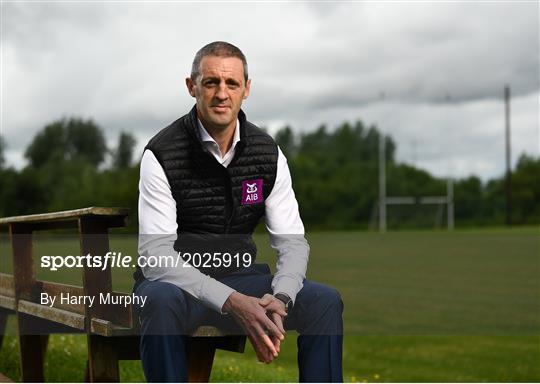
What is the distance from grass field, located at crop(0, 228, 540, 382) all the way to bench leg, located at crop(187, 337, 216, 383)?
458mm

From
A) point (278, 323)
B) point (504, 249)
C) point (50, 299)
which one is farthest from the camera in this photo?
point (504, 249)

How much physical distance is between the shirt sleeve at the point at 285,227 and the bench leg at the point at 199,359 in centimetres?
51

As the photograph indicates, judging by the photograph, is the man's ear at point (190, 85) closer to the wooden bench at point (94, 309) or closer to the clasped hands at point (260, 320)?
the wooden bench at point (94, 309)

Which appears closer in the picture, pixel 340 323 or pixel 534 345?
pixel 340 323

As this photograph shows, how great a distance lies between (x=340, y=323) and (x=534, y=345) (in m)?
5.96

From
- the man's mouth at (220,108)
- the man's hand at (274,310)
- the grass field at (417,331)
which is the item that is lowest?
the grass field at (417,331)

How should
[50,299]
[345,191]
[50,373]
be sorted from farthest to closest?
[345,191]
[50,373]
[50,299]

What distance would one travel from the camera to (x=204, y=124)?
10.7 feet

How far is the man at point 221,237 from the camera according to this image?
3047 millimetres

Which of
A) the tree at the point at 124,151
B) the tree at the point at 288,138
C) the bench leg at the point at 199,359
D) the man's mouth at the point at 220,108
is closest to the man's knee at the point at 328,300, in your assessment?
the bench leg at the point at 199,359

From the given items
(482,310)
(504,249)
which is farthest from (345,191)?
(482,310)

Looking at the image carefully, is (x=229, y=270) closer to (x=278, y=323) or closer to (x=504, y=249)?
(x=278, y=323)

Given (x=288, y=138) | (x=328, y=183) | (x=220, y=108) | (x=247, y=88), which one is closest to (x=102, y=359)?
(x=220, y=108)

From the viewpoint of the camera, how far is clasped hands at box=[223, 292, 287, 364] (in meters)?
3.05
